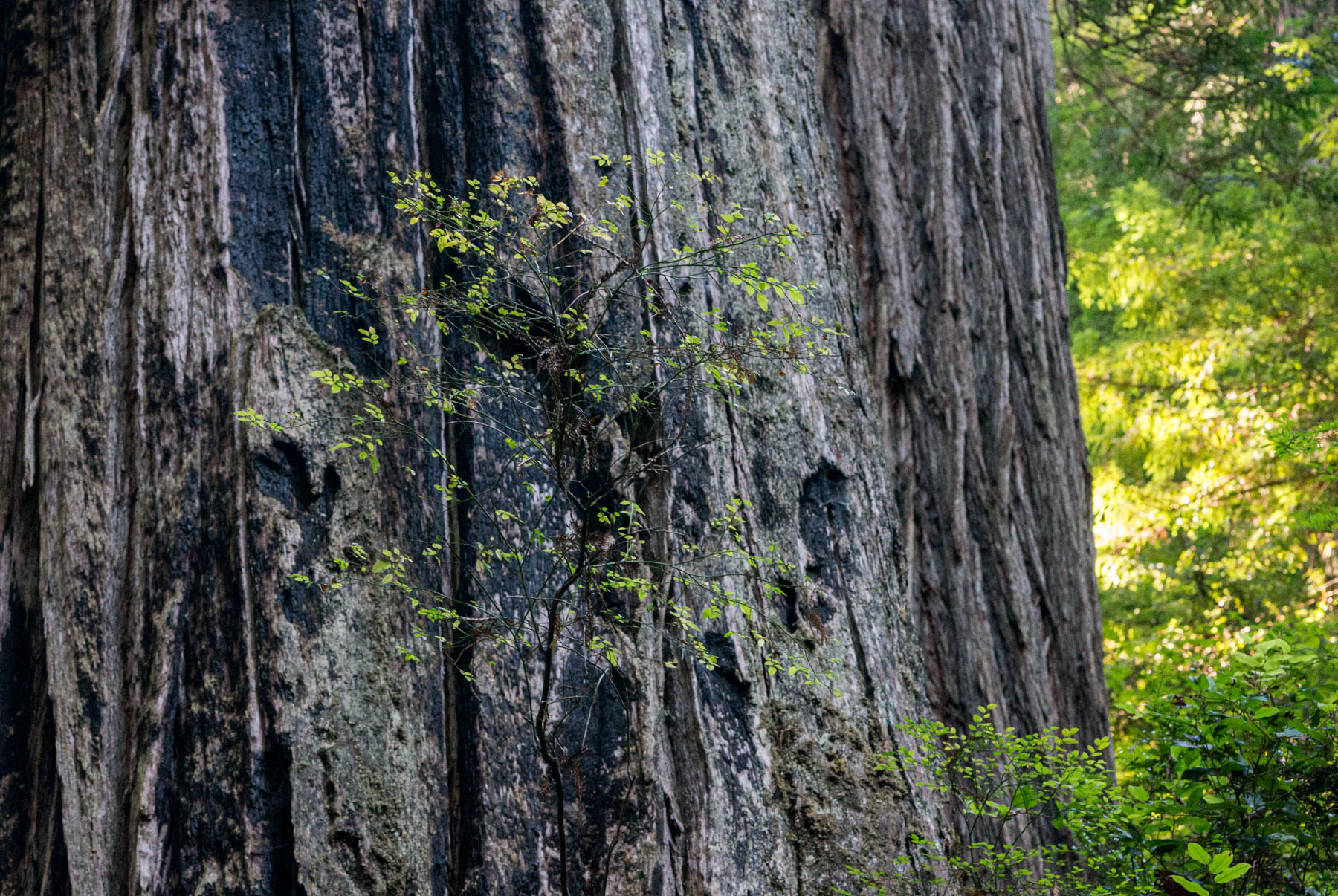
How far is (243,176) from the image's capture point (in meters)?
2.29

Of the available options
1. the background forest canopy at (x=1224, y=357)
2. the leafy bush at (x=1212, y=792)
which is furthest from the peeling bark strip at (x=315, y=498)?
the background forest canopy at (x=1224, y=357)

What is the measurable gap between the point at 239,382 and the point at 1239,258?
8982mm

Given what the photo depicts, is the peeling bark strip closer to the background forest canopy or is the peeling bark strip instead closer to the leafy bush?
the leafy bush

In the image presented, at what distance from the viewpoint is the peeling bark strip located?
2.02 m

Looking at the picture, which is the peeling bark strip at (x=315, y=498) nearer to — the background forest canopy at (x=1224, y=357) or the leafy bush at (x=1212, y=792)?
the leafy bush at (x=1212, y=792)

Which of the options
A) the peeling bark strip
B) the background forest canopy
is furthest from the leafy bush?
the background forest canopy

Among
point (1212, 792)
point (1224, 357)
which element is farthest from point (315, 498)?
point (1224, 357)

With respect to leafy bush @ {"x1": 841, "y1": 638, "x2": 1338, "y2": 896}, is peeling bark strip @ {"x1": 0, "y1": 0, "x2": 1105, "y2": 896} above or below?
above

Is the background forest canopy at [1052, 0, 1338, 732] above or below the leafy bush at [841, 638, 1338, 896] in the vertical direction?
above

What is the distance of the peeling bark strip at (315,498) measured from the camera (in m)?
2.02

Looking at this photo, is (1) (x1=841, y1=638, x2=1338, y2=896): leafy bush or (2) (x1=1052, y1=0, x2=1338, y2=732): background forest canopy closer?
(1) (x1=841, y1=638, x2=1338, y2=896): leafy bush

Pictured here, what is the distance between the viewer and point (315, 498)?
7.00ft

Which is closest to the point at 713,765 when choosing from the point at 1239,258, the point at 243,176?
the point at 243,176

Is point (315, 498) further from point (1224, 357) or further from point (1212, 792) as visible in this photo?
point (1224, 357)
